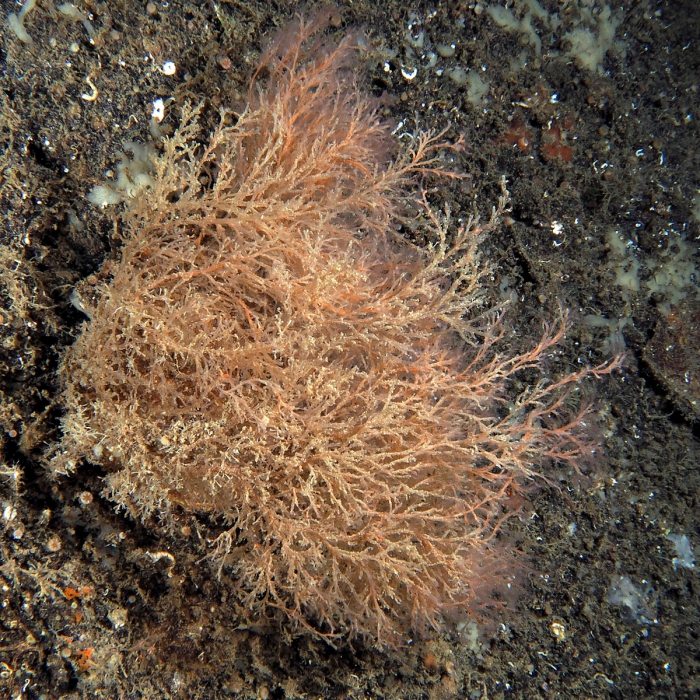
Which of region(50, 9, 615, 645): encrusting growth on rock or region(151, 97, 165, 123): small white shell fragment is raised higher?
region(151, 97, 165, 123): small white shell fragment

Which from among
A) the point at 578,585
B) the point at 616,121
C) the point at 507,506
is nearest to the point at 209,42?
the point at 616,121

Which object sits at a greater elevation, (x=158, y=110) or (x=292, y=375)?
(x=158, y=110)

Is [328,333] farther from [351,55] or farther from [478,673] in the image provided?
[478,673]

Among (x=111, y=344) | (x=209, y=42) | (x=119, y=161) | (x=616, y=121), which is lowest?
(x=111, y=344)

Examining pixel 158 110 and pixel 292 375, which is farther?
pixel 158 110
